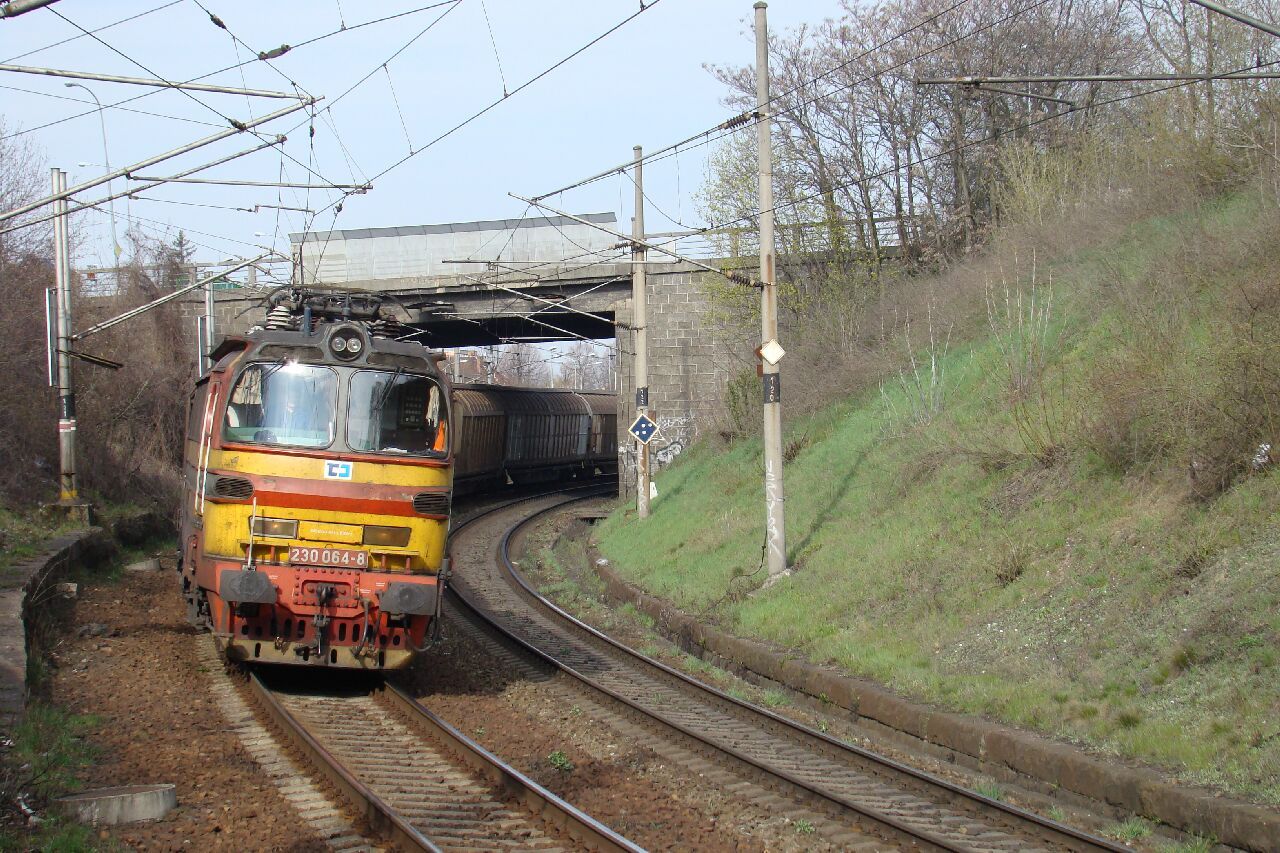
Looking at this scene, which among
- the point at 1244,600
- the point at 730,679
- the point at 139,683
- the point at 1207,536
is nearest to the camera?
the point at 1244,600

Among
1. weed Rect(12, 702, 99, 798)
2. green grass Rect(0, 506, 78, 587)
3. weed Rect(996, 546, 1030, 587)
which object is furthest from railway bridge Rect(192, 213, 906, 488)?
weed Rect(12, 702, 99, 798)

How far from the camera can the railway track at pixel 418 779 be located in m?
6.89

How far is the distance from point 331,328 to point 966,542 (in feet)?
24.5

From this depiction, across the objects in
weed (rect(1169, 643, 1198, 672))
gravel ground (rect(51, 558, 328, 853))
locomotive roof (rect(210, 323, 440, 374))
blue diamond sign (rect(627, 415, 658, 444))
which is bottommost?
gravel ground (rect(51, 558, 328, 853))

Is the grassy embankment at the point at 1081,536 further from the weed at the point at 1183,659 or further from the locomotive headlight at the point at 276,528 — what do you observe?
the locomotive headlight at the point at 276,528

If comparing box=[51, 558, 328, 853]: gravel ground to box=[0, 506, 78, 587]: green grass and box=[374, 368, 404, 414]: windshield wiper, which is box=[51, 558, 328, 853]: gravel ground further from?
box=[374, 368, 404, 414]: windshield wiper

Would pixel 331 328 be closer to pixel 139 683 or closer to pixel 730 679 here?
pixel 139 683

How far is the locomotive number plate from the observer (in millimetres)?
9992

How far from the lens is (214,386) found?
10625mm

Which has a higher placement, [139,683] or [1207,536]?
[1207,536]

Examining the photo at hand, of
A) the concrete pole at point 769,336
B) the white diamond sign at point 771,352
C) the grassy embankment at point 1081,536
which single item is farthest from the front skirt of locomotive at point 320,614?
the white diamond sign at point 771,352

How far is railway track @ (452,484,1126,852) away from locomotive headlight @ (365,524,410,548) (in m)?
2.64

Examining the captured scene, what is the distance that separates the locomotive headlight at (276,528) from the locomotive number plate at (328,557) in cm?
13

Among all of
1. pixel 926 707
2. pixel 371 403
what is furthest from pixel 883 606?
pixel 371 403
